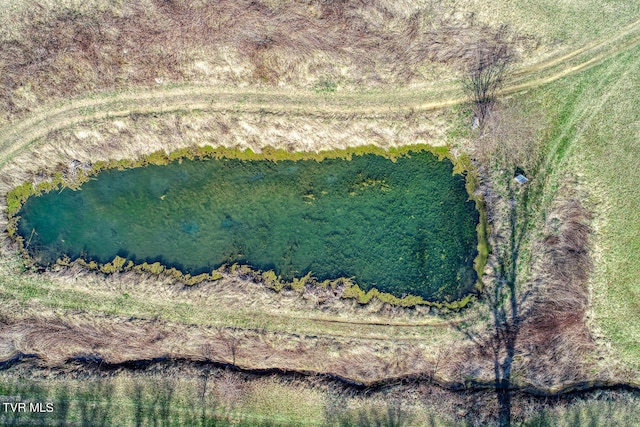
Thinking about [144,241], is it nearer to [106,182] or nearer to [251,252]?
[106,182]

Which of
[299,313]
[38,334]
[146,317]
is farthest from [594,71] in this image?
[38,334]

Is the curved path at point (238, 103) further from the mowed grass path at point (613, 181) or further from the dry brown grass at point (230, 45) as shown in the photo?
the mowed grass path at point (613, 181)

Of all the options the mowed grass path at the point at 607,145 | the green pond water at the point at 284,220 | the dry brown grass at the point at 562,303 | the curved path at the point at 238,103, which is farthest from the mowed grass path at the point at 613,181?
the green pond water at the point at 284,220

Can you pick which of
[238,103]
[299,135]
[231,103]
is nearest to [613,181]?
[299,135]

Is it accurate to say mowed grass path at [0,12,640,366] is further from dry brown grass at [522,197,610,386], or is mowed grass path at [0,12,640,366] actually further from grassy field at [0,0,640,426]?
dry brown grass at [522,197,610,386]

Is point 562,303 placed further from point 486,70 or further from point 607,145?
point 486,70
